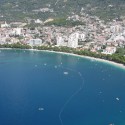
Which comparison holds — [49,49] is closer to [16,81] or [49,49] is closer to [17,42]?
[17,42]

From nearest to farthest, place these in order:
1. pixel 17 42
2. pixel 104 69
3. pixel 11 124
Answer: pixel 11 124
pixel 104 69
pixel 17 42

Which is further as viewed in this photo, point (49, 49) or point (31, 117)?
point (49, 49)

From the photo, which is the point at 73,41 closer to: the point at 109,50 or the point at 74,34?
the point at 74,34

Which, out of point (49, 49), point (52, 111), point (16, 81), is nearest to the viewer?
point (52, 111)

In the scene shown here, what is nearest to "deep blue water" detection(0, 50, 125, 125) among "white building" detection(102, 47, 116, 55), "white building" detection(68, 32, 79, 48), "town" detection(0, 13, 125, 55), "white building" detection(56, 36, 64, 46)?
"white building" detection(102, 47, 116, 55)

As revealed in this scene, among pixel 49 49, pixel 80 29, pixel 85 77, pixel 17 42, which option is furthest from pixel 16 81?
pixel 80 29

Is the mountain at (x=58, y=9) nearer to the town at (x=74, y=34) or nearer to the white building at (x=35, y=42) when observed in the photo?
the town at (x=74, y=34)

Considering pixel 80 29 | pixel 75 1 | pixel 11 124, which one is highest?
pixel 75 1
